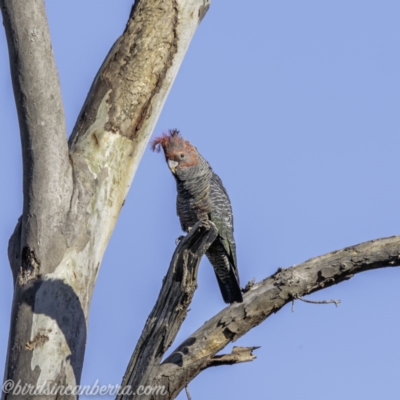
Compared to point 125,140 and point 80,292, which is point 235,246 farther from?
point 80,292

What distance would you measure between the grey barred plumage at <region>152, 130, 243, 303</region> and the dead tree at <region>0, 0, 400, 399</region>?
3.87ft

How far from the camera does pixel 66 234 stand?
5.13 m

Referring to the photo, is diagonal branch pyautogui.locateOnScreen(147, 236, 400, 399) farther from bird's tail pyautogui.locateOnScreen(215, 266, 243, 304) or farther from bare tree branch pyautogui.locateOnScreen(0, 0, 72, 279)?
bare tree branch pyautogui.locateOnScreen(0, 0, 72, 279)

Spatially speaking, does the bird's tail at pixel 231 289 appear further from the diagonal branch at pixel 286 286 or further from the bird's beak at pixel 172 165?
the bird's beak at pixel 172 165

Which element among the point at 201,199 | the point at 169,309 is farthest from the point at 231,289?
the point at 169,309

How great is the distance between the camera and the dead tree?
479cm

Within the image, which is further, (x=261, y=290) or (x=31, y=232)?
(x=261, y=290)

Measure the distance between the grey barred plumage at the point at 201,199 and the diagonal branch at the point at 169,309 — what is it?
230cm

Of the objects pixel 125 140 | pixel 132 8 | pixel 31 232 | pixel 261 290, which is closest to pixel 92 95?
pixel 125 140

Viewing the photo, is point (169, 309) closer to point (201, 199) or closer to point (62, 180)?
point (62, 180)

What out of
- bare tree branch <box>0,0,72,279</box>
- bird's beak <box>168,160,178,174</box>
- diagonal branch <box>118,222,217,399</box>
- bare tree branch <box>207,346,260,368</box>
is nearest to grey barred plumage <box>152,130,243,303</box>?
bird's beak <box>168,160,178,174</box>

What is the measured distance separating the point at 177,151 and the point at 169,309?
2.68m

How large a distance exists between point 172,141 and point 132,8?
1286mm

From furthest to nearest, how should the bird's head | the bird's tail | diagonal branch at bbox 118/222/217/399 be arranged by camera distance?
the bird's head, the bird's tail, diagonal branch at bbox 118/222/217/399
